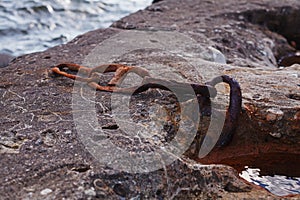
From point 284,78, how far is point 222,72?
289 mm

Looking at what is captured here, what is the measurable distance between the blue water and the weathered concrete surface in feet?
7.71

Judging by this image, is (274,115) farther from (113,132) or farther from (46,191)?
(46,191)

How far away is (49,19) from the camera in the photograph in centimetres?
625

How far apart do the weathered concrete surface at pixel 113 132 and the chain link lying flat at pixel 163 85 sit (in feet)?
0.20

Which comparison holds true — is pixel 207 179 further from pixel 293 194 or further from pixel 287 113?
pixel 287 113

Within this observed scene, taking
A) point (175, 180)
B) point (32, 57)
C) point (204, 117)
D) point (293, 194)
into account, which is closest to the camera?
point (175, 180)

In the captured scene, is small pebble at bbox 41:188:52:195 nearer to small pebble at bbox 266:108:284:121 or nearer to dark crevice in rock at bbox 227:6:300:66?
small pebble at bbox 266:108:284:121

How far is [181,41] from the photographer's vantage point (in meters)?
3.10

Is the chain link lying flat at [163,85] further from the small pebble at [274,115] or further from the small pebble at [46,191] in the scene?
the small pebble at [46,191]

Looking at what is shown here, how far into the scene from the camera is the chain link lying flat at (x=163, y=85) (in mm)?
1963

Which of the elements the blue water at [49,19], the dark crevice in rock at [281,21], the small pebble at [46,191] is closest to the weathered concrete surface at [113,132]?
the small pebble at [46,191]

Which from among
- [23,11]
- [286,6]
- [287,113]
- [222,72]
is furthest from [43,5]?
[287,113]

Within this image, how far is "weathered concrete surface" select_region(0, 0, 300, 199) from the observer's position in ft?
4.88

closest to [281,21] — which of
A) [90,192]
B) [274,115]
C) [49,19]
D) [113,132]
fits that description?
[274,115]
